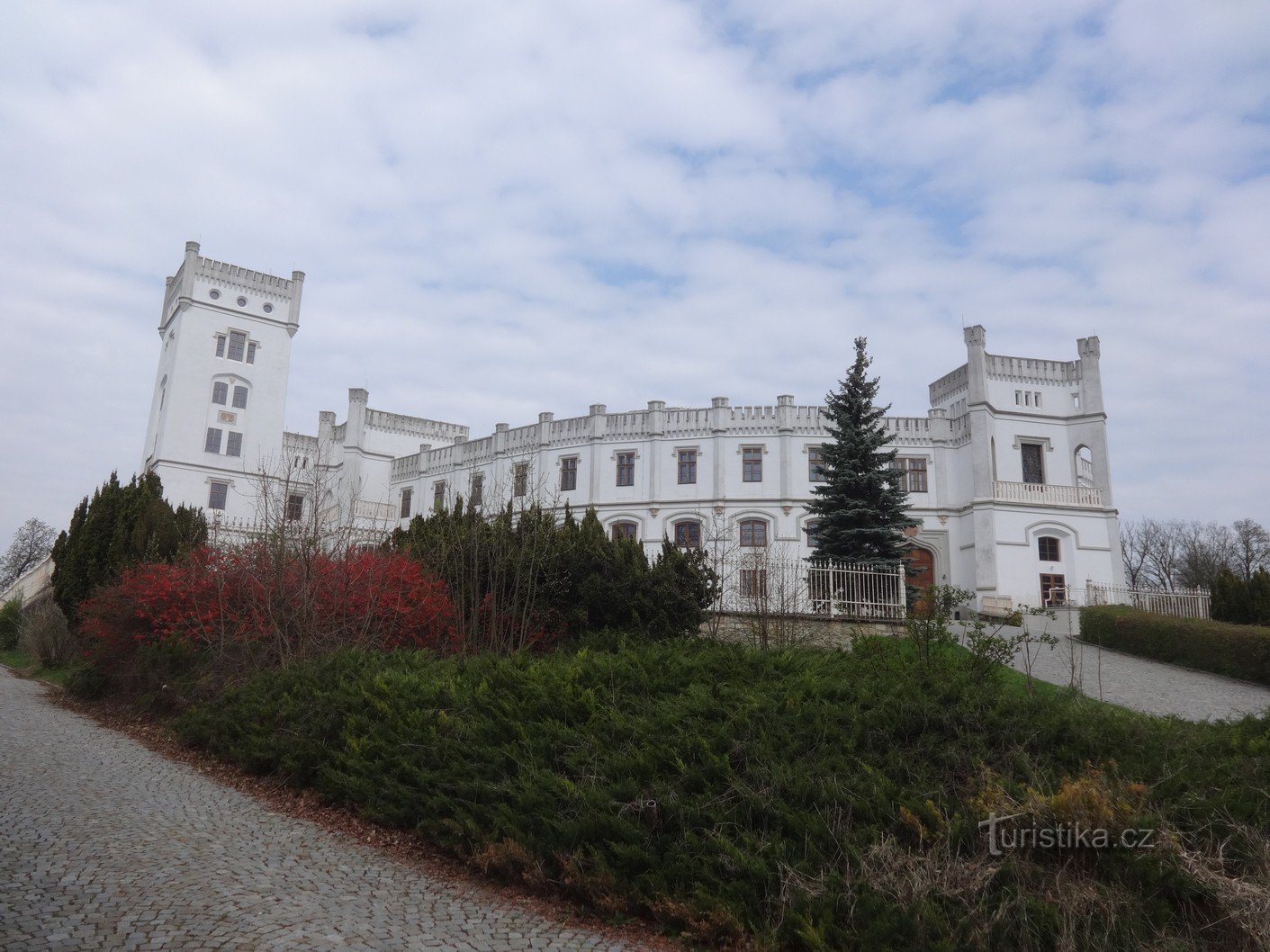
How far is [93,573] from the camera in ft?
63.8

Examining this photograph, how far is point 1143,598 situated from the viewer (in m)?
24.0

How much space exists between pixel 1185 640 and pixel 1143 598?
7.85m

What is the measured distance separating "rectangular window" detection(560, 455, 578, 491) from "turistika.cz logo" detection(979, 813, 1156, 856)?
3044 centimetres

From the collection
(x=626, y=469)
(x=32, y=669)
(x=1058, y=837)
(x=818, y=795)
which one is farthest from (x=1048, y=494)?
(x=32, y=669)

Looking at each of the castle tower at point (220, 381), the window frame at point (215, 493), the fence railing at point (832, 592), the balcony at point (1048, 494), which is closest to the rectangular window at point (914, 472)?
the balcony at point (1048, 494)

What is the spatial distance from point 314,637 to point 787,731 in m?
7.42

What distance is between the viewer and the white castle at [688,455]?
2975 cm

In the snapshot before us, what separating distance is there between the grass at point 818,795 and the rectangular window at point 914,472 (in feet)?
80.1

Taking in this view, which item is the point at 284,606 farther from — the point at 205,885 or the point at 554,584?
the point at 205,885

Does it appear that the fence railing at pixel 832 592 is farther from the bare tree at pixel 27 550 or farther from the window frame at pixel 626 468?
the bare tree at pixel 27 550

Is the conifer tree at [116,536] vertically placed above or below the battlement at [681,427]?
below

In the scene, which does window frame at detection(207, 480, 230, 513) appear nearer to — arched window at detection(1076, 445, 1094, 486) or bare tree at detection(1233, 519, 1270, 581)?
arched window at detection(1076, 445, 1094, 486)

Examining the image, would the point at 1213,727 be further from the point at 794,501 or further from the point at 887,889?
the point at 794,501

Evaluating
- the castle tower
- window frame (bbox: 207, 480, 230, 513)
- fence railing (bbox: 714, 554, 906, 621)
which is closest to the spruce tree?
fence railing (bbox: 714, 554, 906, 621)
